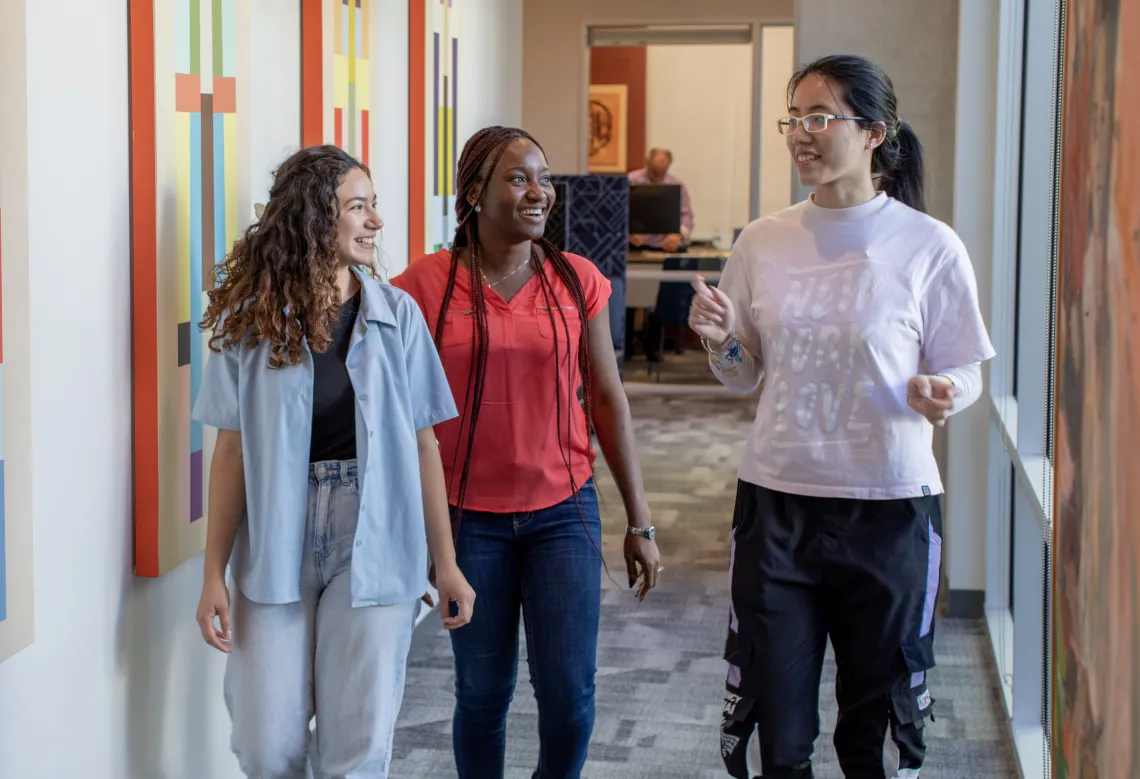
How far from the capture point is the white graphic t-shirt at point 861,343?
2.28 meters

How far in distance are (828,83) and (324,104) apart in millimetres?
1315

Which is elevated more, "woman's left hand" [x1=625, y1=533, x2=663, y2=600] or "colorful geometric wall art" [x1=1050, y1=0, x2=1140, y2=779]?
"colorful geometric wall art" [x1=1050, y1=0, x2=1140, y2=779]

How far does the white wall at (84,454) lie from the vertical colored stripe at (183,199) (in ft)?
0.40

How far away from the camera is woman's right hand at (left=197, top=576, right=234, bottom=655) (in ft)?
7.23

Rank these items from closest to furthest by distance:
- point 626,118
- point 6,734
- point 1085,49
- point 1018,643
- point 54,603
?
point 1085,49, point 6,734, point 54,603, point 1018,643, point 626,118

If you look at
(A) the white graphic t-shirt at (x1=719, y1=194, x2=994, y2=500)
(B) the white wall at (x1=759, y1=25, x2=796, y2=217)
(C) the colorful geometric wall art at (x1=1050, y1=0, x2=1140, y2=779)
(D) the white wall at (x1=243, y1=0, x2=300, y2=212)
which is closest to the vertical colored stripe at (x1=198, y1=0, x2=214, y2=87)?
(D) the white wall at (x1=243, y1=0, x2=300, y2=212)

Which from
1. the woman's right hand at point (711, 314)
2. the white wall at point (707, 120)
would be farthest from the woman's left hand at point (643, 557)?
the white wall at point (707, 120)

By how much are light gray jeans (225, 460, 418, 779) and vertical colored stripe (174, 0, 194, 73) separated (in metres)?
0.74

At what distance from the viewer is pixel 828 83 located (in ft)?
7.55

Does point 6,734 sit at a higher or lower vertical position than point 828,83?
lower

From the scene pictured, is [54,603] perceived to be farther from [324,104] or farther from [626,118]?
[626,118]

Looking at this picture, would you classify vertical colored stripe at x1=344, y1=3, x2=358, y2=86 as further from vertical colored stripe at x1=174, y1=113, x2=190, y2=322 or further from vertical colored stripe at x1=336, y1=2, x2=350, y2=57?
vertical colored stripe at x1=174, y1=113, x2=190, y2=322

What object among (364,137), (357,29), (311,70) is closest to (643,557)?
(311,70)

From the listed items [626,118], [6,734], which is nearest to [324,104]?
[6,734]
